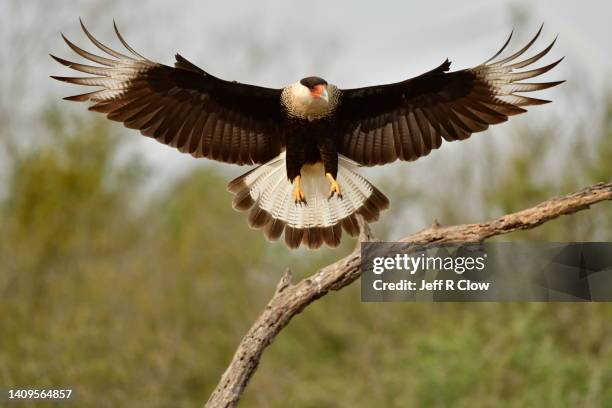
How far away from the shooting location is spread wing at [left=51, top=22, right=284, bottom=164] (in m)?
6.79

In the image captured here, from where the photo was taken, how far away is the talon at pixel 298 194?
7293mm

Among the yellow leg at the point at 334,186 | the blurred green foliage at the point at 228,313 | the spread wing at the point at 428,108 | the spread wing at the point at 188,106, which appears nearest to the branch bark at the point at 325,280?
the spread wing at the point at 428,108

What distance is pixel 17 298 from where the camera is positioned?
1450cm

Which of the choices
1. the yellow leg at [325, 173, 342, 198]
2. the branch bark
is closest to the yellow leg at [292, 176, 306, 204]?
the yellow leg at [325, 173, 342, 198]

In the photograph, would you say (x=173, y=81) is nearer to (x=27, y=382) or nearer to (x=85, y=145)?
(x=27, y=382)

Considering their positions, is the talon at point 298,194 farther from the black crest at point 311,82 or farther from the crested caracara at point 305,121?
the black crest at point 311,82

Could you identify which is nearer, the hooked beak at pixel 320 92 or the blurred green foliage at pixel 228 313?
the hooked beak at pixel 320 92

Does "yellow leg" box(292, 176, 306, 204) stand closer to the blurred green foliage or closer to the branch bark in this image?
the branch bark

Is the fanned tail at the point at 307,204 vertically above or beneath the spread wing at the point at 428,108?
beneath

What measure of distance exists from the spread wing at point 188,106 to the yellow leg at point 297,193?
0.27 metres

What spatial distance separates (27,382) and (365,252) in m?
7.48

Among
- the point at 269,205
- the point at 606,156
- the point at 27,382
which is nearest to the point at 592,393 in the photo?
the point at 606,156

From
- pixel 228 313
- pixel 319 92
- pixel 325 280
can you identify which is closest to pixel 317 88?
pixel 319 92

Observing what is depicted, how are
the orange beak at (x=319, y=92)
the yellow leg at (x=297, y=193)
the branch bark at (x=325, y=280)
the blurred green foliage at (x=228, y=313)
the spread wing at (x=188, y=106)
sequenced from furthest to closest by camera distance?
the blurred green foliage at (x=228, y=313) → the yellow leg at (x=297, y=193) → the orange beak at (x=319, y=92) → the spread wing at (x=188, y=106) → the branch bark at (x=325, y=280)
